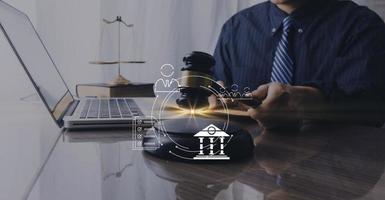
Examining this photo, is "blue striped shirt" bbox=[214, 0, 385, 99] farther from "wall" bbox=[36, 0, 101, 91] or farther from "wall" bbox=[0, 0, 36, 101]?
"wall" bbox=[0, 0, 36, 101]

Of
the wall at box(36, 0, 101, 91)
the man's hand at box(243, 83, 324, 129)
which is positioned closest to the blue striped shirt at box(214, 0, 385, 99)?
the man's hand at box(243, 83, 324, 129)

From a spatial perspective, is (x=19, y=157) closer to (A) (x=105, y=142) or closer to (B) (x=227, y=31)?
(A) (x=105, y=142)

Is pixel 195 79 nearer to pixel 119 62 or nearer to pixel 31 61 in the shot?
pixel 31 61

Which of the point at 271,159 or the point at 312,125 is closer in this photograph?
the point at 271,159

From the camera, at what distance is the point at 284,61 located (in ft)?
3.94

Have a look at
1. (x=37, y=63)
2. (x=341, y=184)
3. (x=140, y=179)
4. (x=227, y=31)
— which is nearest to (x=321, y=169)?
(x=341, y=184)

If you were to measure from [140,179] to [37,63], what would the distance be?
42 centimetres

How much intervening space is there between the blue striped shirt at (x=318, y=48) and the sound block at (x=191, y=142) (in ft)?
2.17

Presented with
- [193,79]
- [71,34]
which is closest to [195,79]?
[193,79]

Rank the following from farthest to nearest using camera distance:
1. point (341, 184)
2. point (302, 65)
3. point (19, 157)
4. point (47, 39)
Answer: point (47, 39) < point (302, 65) < point (19, 157) < point (341, 184)

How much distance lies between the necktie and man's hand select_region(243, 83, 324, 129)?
39cm

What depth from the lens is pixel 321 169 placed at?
0.36 metres

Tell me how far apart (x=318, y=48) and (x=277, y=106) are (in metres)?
0.66

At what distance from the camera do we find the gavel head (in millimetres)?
469
